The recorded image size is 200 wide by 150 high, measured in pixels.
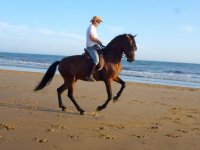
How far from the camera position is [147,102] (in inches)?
Answer: 483

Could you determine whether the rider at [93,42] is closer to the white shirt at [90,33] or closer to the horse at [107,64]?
the white shirt at [90,33]

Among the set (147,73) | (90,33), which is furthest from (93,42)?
(147,73)

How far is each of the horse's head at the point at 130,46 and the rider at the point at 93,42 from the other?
70cm

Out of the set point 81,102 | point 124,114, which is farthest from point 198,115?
point 81,102

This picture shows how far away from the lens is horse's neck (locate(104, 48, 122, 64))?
962 cm

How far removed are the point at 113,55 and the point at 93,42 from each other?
2.08 ft

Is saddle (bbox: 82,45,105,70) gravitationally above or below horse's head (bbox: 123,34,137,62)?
below

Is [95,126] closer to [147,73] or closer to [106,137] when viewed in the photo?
[106,137]

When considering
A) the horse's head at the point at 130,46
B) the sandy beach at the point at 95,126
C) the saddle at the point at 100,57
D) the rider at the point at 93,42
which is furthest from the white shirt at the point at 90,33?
the sandy beach at the point at 95,126

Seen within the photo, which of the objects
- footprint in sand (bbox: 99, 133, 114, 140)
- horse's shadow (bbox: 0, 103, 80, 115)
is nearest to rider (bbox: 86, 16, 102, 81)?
horse's shadow (bbox: 0, 103, 80, 115)

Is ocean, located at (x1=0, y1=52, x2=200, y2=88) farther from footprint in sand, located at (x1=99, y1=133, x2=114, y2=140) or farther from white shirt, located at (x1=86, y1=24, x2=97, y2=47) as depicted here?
footprint in sand, located at (x1=99, y1=133, x2=114, y2=140)

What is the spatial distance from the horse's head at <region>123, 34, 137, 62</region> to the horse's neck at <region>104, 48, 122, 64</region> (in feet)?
0.75

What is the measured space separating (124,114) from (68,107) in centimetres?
178

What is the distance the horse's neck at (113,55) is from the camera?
31.6 feet
